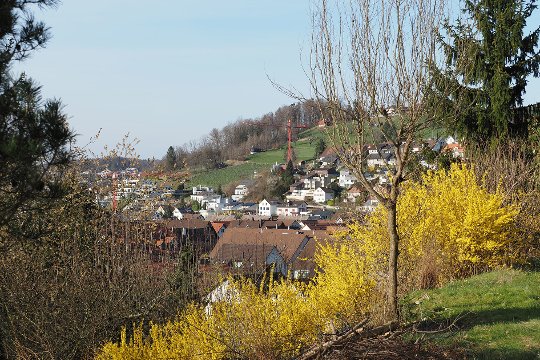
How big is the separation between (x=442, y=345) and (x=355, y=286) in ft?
7.12

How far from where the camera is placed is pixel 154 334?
8.01 metres

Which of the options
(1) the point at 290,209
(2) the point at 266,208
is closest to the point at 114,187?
(1) the point at 290,209

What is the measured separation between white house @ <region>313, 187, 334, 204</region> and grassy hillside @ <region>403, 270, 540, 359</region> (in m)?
70.3

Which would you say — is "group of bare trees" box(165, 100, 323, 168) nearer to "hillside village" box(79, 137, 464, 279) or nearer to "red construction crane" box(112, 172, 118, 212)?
"hillside village" box(79, 137, 464, 279)

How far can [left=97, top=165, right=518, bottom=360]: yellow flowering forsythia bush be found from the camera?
7.50 metres

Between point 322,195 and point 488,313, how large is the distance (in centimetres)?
7412

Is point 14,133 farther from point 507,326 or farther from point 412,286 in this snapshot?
point 412,286

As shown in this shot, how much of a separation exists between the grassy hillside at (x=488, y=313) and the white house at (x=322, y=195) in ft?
231

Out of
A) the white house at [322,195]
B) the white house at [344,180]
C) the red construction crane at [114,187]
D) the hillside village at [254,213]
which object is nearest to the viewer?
the hillside village at [254,213]

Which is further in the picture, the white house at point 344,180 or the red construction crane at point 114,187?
the white house at point 344,180

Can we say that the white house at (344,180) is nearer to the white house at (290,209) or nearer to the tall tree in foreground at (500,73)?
the white house at (290,209)

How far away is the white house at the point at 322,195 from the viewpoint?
82.6 metres

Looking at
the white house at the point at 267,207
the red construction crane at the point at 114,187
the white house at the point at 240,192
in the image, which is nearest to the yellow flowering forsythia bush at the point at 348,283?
the red construction crane at the point at 114,187

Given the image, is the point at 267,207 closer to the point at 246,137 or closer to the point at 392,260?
the point at 246,137
